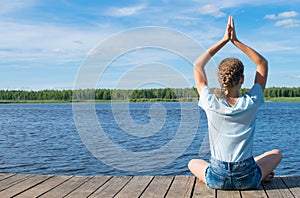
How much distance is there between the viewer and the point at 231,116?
4148 mm

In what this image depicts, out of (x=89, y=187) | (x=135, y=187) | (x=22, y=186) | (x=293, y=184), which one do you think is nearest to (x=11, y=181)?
(x=22, y=186)

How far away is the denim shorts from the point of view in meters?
4.30

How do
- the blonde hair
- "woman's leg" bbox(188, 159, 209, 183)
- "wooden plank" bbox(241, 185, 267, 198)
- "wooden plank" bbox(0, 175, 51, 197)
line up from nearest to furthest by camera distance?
the blonde hair
"wooden plank" bbox(241, 185, 267, 198)
"wooden plank" bbox(0, 175, 51, 197)
"woman's leg" bbox(188, 159, 209, 183)

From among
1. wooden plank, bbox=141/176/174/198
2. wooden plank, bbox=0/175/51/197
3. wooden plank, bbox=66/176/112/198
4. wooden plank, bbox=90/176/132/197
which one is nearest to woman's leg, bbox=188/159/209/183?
wooden plank, bbox=141/176/174/198

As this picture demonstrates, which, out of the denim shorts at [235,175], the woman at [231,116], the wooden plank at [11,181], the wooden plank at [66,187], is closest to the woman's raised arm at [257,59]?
the woman at [231,116]

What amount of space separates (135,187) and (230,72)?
5.47 feet

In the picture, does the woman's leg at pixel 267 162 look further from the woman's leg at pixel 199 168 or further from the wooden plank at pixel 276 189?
the woman's leg at pixel 199 168

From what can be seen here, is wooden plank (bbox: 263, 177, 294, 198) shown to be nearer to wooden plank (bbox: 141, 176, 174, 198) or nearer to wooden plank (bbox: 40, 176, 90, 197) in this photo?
wooden plank (bbox: 141, 176, 174, 198)

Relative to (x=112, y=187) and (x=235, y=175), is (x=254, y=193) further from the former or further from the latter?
(x=112, y=187)

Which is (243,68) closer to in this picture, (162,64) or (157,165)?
(162,64)

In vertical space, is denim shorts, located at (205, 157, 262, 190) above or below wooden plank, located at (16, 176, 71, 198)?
above

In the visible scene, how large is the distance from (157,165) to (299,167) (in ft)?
13.5

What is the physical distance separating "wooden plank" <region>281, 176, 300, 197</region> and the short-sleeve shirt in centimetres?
60

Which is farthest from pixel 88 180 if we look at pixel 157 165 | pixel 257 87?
pixel 157 165
